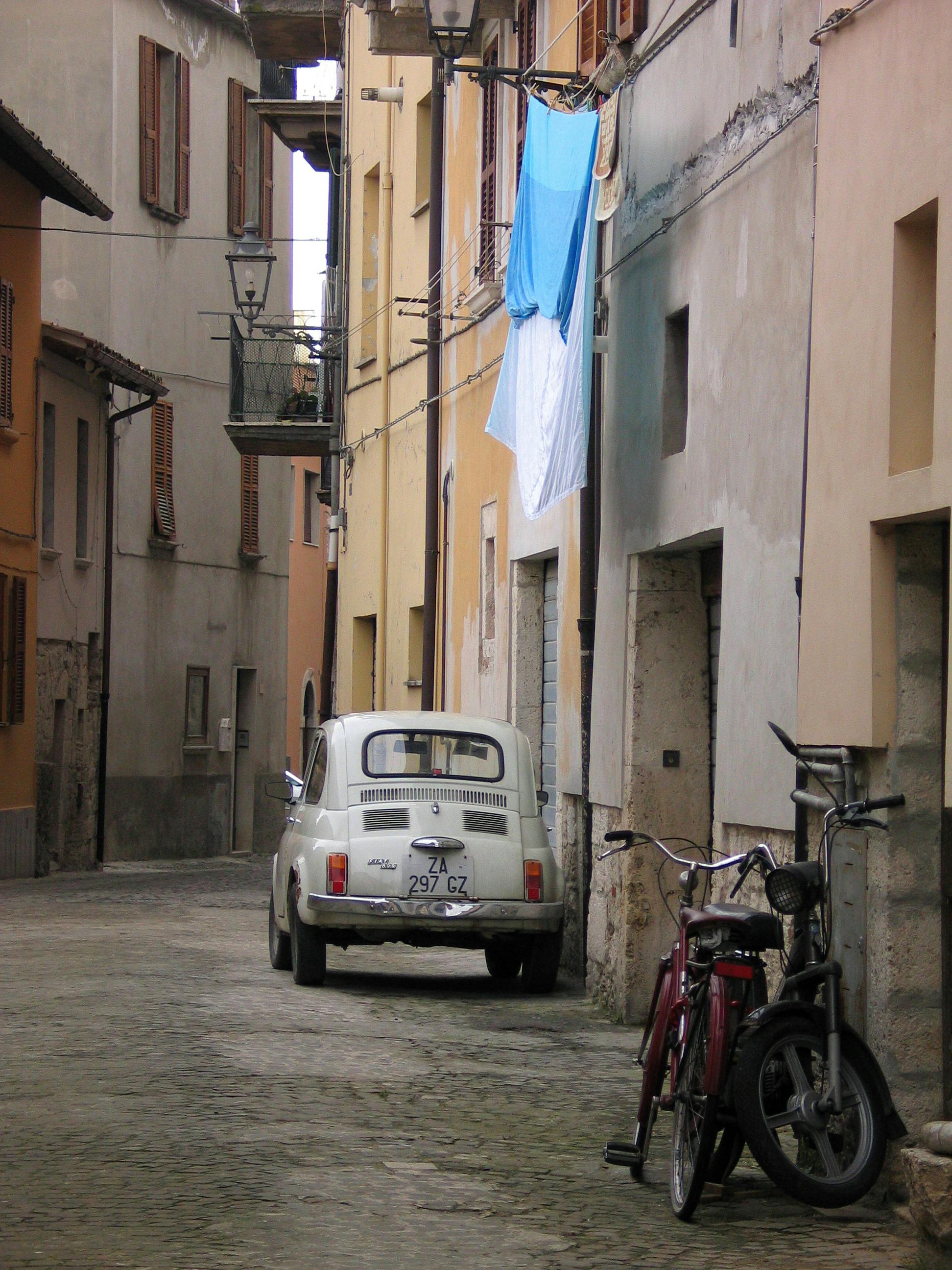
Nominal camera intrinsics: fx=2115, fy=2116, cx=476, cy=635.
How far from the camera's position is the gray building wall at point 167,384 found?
32656 mm

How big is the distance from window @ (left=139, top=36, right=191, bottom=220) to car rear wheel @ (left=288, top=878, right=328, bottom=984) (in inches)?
910

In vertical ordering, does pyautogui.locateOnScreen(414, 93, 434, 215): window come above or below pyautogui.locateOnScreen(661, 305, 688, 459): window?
above

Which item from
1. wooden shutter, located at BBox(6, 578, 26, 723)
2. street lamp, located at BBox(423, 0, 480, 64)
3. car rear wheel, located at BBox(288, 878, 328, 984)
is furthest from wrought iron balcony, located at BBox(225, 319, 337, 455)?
car rear wheel, located at BBox(288, 878, 328, 984)

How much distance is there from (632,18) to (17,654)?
1557 cm

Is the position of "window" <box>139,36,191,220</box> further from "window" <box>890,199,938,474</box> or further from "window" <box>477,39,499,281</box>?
"window" <box>890,199,938,474</box>

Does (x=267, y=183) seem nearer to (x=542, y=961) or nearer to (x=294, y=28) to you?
(x=294, y=28)

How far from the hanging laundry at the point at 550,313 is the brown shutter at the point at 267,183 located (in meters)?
24.1

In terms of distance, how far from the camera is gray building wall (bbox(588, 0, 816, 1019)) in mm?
9250

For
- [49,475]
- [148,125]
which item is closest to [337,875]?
[49,475]

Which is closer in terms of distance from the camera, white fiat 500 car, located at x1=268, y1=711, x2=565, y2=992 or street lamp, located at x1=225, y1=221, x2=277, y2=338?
white fiat 500 car, located at x1=268, y1=711, x2=565, y2=992

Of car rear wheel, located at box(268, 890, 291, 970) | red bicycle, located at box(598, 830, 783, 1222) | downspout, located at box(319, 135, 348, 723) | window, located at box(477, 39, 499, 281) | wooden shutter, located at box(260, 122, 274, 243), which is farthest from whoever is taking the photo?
wooden shutter, located at box(260, 122, 274, 243)

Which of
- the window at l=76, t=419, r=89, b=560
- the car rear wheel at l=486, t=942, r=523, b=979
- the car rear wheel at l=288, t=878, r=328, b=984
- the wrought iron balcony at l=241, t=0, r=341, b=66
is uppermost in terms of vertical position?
the wrought iron balcony at l=241, t=0, r=341, b=66

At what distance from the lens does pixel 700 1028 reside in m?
6.55

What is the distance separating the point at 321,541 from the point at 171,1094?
133 ft
